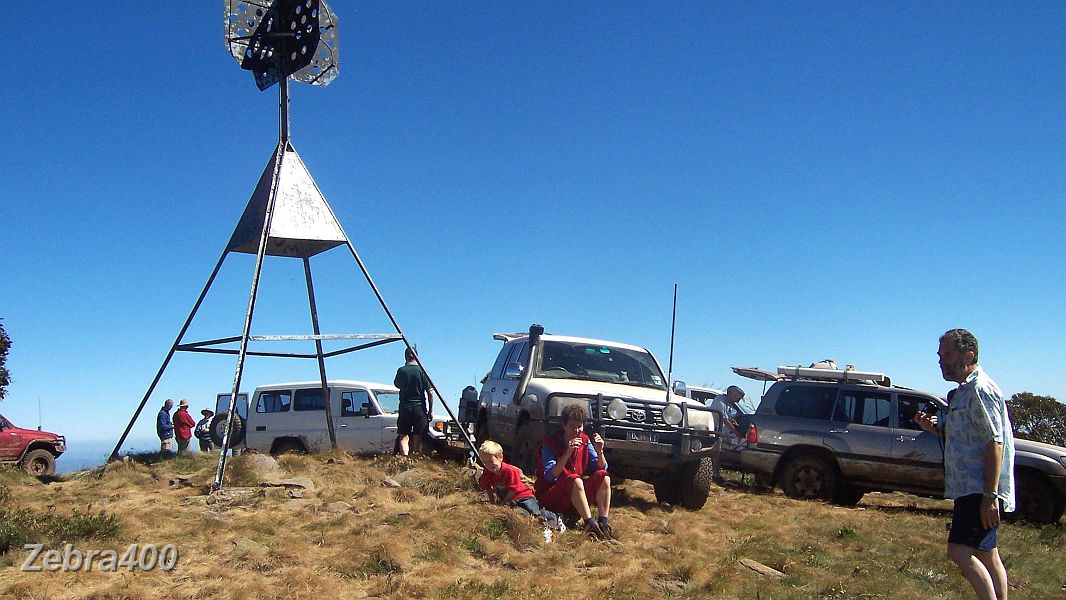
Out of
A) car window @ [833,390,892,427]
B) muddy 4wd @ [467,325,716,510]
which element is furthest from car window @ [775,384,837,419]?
muddy 4wd @ [467,325,716,510]

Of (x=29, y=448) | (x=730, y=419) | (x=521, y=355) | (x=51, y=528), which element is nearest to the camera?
(x=51, y=528)

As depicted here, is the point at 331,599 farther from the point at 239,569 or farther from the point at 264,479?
the point at 264,479

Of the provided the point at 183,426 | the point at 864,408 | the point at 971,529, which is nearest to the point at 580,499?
the point at 971,529

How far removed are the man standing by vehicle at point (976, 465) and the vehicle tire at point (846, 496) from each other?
269 inches

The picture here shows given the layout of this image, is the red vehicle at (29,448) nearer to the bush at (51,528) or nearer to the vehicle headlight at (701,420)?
the bush at (51,528)

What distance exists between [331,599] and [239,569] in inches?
32.2

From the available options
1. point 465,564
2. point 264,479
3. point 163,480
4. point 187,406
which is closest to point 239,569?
point 465,564

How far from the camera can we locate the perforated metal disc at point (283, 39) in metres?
10.1

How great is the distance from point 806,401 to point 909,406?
4.33 feet

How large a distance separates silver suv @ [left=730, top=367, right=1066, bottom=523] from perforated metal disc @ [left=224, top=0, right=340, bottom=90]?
24.4ft

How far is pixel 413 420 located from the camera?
1105cm

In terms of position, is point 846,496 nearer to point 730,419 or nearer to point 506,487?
point 730,419

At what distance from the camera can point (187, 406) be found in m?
18.2

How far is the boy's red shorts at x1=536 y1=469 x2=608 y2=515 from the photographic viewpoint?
7.70m
